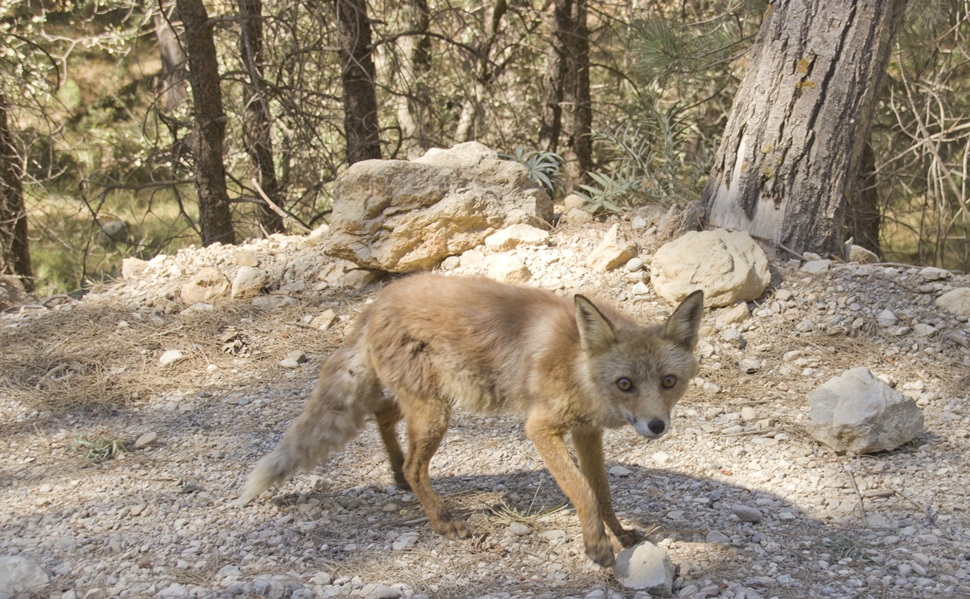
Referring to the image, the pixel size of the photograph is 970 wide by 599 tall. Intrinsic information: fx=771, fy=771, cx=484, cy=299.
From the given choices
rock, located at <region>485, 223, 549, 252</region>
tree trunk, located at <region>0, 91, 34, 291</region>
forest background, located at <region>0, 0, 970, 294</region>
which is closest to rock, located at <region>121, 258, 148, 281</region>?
Result: forest background, located at <region>0, 0, 970, 294</region>

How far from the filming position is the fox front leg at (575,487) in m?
3.68

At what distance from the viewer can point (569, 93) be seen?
10.7 m

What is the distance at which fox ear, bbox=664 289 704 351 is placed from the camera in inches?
148

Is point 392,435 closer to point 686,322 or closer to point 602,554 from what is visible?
point 602,554

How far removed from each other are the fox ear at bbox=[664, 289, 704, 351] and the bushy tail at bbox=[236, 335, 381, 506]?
167 centimetres

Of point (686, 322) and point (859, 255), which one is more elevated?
point (686, 322)

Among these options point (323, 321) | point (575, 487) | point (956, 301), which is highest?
point (956, 301)

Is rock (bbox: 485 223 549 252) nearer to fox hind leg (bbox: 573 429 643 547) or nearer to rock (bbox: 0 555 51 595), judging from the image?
fox hind leg (bbox: 573 429 643 547)

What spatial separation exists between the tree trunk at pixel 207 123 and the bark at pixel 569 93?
4305mm

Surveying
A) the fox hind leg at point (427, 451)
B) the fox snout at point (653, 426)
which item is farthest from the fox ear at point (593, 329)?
the fox hind leg at point (427, 451)

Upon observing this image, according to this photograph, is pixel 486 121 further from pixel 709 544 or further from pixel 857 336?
pixel 709 544

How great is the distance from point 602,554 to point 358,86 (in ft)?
23.6

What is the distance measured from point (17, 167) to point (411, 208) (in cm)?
562

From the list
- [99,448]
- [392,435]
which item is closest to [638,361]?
[392,435]
